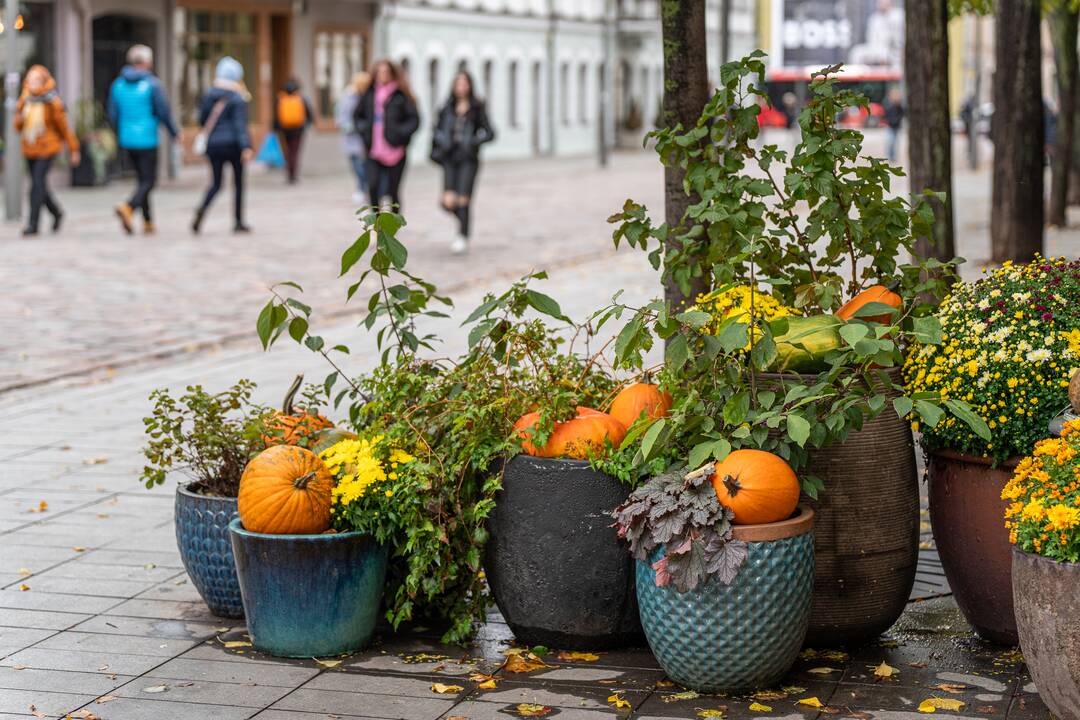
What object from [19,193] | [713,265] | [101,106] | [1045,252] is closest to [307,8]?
[101,106]

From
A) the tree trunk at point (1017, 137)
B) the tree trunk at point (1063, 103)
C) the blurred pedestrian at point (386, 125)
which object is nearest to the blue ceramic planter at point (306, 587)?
the tree trunk at point (1017, 137)

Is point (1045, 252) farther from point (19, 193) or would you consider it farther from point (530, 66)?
point (530, 66)

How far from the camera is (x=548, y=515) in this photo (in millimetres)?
4938

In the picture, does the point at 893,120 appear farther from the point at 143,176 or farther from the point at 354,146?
the point at 143,176

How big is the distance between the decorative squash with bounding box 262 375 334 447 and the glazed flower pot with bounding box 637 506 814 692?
1.32 meters

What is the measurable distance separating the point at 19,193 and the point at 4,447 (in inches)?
563

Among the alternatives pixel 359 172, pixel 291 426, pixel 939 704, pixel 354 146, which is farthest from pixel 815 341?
pixel 354 146

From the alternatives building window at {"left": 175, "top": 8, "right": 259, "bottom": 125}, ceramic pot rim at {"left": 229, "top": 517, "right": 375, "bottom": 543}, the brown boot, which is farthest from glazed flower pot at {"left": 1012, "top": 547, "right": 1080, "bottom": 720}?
building window at {"left": 175, "top": 8, "right": 259, "bottom": 125}

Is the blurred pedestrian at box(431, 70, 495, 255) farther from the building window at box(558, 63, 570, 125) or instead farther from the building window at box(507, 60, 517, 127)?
the building window at box(558, 63, 570, 125)

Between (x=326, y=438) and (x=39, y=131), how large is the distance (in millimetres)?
14894

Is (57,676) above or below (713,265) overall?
below

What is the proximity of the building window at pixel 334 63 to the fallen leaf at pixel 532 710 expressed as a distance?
1399 inches

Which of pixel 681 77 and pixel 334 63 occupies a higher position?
pixel 334 63

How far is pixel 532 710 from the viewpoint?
4.54 m
